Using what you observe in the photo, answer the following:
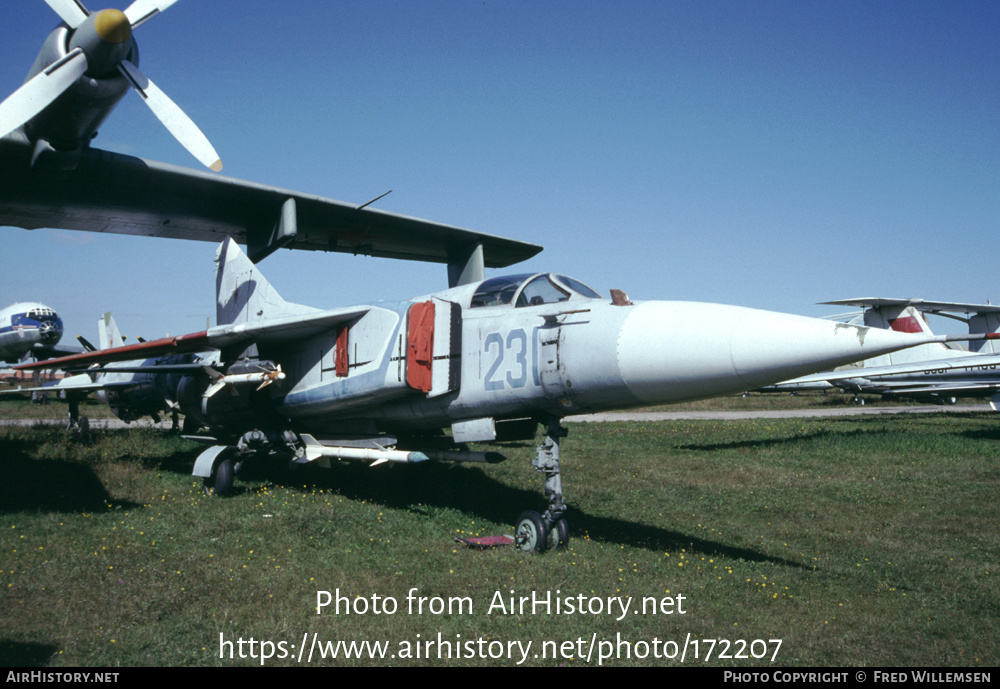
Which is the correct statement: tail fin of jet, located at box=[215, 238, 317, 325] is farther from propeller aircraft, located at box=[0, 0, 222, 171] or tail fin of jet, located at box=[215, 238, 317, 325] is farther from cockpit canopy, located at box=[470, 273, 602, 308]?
cockpit canopy, located at box=[470, 273, 602, 308]

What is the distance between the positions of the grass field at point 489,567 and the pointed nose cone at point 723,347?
6.28 feet

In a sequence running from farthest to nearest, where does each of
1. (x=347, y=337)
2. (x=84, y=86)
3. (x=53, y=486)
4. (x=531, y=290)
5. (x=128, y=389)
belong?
1. (x=128, y=389)
2. (x=53, y=486)
3. (x=347, y=337)
4. (x=531, y=290)
5. (x=84, y=86)

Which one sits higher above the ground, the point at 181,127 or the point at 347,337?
the point at 181,127

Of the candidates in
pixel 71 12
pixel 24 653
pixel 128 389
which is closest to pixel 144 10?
pixel 71 12

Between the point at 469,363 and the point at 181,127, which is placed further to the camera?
the point at 181,127

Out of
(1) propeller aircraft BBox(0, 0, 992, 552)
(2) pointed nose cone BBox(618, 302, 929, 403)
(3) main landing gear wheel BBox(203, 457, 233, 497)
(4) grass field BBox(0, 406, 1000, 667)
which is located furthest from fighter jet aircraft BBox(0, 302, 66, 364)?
(2) pointed nose cone BBox(618, 302, 929, 403)

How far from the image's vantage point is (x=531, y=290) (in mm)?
7531

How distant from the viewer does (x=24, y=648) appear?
4.45 m

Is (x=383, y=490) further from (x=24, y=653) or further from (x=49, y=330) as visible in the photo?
(x=49, y=330)

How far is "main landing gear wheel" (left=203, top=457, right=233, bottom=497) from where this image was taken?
Result: 392 inches

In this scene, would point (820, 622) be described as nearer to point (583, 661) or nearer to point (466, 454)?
point (583, 661)

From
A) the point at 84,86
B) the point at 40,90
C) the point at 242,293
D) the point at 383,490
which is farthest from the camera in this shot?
the point at 242,293

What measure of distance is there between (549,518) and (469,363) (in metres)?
2.08

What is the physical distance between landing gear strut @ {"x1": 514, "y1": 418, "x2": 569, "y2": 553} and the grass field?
0.23 meters
